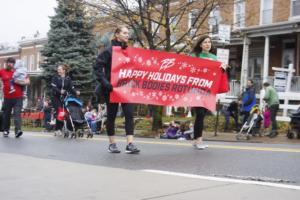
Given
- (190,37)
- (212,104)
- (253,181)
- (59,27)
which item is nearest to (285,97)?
(190,37)

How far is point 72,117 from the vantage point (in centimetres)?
1410

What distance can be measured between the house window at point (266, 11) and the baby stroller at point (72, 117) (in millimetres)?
19023

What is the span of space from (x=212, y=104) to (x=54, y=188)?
4.82 meters

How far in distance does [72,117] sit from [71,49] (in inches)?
989

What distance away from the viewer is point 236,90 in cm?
2822

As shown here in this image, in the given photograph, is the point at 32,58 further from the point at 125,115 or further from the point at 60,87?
the point at 125,115

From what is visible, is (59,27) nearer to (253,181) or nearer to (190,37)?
(190,37)

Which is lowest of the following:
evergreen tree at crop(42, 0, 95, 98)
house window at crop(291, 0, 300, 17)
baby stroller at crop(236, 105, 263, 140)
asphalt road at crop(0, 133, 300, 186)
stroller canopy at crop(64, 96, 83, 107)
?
asphalt road at crop(0, 133, 300, 186)

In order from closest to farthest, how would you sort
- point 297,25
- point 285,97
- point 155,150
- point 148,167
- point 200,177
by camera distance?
1. point 200,177
2. point 148,167
3. point 155,150
4. point 285,97
5. point 297,25

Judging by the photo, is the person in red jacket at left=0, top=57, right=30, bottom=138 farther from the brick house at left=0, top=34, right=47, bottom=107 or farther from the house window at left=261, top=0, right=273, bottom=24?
the brick house at left=0, top=34, right=47, bottom=107

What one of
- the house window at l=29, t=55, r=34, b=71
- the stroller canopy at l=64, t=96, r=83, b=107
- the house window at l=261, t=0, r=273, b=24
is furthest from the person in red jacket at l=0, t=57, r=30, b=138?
the house window at l=29, t=55, r=34, b=71

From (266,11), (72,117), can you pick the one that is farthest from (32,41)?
(72,117)

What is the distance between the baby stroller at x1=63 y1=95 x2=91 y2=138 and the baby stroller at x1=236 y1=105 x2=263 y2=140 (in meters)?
5.51

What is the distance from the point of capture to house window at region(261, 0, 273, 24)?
1213 inches
